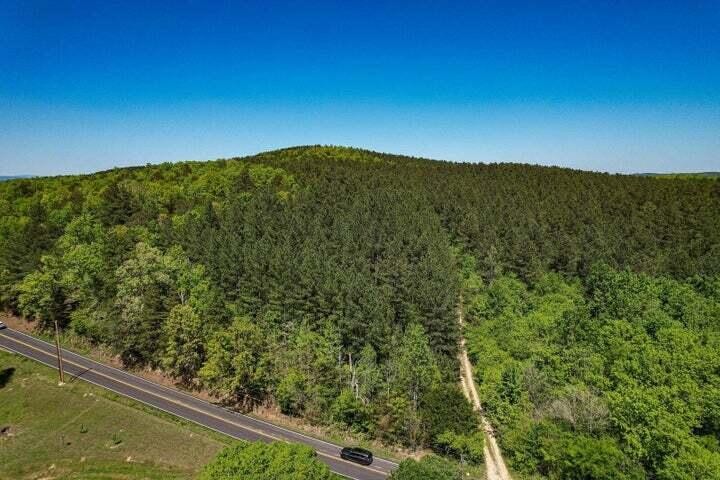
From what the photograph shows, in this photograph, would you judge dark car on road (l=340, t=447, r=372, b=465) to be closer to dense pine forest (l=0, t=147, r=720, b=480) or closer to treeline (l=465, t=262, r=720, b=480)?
dense pine forest (l=0, t=147, r=720, b=480)

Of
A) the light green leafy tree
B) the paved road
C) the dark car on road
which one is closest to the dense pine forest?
the paved road

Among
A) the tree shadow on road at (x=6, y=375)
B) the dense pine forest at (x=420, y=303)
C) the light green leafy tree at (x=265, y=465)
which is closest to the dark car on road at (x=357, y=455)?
the dense pine forest at (x=420, y=303)

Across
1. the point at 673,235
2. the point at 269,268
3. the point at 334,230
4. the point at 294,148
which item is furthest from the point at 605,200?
the point at 294,148

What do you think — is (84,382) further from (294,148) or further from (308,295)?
(294,148)

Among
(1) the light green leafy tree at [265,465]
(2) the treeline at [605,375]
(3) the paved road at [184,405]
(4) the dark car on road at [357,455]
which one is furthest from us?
(3) the paved road at [184,405]

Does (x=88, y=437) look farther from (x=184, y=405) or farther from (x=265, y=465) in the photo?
(x=265, y=465)

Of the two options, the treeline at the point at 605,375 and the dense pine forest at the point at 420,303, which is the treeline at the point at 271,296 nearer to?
the dense pine forest at the point at 420,303
